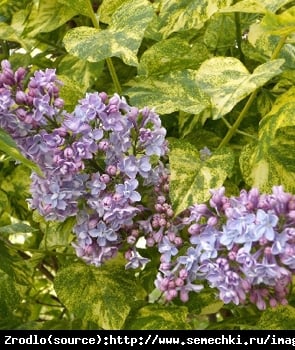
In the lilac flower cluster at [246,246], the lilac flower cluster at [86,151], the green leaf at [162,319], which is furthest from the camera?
the green leaf at [162,319]

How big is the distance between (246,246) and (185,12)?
38cm

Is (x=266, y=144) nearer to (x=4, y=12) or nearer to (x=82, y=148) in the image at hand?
(x=82, y=148)

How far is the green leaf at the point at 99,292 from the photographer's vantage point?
0.97 meters

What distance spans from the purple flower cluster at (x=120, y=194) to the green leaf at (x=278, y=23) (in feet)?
0.57

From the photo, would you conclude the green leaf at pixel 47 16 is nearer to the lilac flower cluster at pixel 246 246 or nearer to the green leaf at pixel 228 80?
the green leaf at pixel 228 80

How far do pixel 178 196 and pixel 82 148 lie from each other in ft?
0.41

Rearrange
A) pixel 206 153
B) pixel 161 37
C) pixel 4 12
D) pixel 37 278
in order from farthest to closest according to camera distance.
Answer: pixel 37 278
pixel 4 12
pixel 161 37
pixel 206 153

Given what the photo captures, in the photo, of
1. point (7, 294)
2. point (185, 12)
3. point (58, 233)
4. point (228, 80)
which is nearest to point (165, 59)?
point (185, 12)

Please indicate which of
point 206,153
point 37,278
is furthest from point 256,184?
point 37,278

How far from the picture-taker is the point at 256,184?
0.92 meters

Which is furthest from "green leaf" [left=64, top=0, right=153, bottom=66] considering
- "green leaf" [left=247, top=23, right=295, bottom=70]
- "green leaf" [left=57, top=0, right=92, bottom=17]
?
"green leaf" [left=247, top=23, right=295, bottom=70]

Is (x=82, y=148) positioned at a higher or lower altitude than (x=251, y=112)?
higher

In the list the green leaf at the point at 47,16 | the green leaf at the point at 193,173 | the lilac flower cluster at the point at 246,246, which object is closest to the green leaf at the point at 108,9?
the green leaf at the point at 47,16
